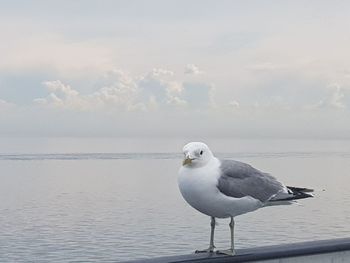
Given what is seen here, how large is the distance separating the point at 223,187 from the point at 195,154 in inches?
9.6

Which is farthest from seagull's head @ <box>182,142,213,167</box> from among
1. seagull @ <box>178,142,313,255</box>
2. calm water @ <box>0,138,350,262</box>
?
calm water @ <box>0,138,350,262</box>

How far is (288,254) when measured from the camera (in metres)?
3.61

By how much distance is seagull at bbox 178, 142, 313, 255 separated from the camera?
11.2ft

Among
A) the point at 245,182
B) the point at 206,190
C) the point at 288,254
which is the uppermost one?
the point at 245,182

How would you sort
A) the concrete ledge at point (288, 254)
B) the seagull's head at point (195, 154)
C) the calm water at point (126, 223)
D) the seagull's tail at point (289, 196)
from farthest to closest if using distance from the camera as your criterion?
the calm water at point (126, 223)
the seagull's tail at point (289, 196)
the concrete ledge at point (288, 254)
the seagull's head at point (195, 154)

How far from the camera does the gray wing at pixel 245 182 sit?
11.5 feet

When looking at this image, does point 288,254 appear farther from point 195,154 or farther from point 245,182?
point 195,154

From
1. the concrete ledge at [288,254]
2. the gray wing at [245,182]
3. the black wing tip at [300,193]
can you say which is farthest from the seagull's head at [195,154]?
the black wing tip at [300,193]

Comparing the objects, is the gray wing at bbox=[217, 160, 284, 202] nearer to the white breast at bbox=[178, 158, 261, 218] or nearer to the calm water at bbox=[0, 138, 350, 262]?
the white breast at bbox=[178, 158, 261, 218]

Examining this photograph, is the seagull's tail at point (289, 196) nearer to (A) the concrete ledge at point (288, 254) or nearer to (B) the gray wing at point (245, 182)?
(B) the gray wing at point (245, 182)

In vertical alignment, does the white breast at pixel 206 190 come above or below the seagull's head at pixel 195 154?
below

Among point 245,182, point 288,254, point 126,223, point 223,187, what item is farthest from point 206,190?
point 126,223

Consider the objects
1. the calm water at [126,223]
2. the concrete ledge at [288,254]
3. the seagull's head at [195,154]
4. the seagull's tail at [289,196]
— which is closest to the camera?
the seagull's head at [195,154]

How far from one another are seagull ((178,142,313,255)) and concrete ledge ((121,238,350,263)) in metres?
0.09
